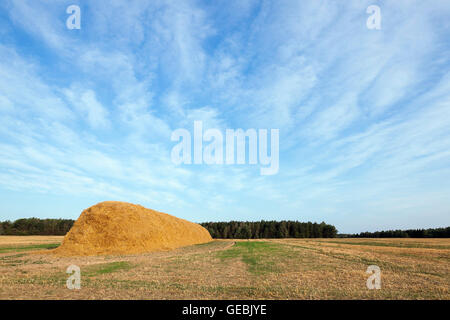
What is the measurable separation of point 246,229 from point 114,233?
75.0m

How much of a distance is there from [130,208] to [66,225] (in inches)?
3249

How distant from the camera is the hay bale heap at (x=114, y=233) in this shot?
28016mm

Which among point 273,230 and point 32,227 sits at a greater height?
point 32,227

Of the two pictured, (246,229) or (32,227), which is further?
(246,229)

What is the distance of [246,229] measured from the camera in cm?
9881

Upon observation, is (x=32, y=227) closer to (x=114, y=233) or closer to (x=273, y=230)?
(x=114, y=233)

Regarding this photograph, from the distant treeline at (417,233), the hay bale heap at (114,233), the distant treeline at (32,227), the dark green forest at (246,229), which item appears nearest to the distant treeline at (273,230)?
the dark green forest at (246,229)

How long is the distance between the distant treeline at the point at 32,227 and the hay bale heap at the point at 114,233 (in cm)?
7885

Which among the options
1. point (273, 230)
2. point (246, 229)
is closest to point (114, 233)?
point (246, 229)

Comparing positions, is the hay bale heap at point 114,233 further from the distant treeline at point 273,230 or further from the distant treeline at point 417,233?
the distant treeline at point 417,233

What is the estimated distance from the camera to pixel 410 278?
12.0 m

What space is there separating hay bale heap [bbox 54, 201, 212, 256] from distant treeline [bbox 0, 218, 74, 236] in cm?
7885

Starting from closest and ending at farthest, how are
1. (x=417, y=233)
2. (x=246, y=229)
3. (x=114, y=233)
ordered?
(x=114, y=233) → (x=417, y=233) → (x=246, y=229)
